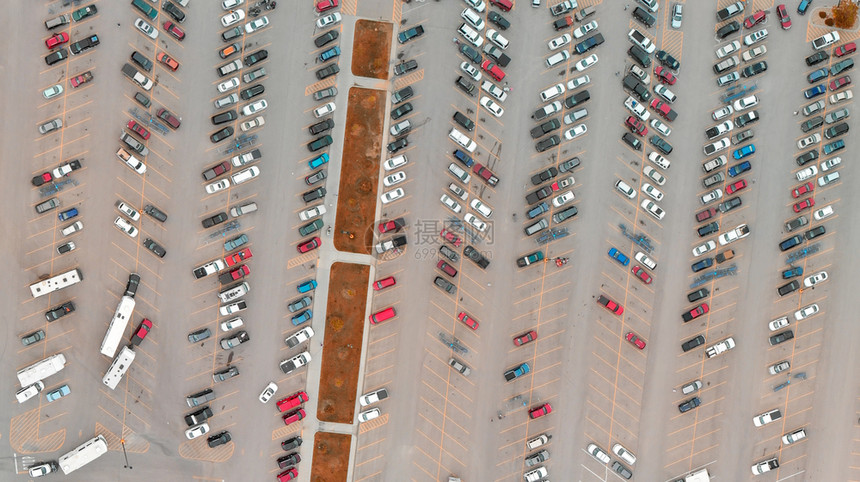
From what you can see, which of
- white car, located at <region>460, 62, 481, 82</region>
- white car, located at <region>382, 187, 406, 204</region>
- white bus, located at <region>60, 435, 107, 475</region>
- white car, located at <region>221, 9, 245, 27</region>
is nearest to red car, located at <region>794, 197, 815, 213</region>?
white car, located at <region>460, 62, 481, 82</region>

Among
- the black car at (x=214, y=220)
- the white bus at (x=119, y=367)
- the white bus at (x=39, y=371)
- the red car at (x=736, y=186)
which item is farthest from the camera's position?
the red car at (x=736, y=186)

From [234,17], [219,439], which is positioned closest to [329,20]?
[234,17]

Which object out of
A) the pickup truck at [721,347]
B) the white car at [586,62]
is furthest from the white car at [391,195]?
the pickup truck at [721,347]

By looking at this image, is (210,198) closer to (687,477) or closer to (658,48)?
(658,48)

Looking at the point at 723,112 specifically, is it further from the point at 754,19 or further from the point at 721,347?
the point at 721,347

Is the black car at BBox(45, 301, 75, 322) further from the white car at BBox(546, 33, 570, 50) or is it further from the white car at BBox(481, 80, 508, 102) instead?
the white car at BBox(546, 33, 570, 50)

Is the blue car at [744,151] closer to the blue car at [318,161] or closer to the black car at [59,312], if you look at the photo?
the blue car at [318,161]
